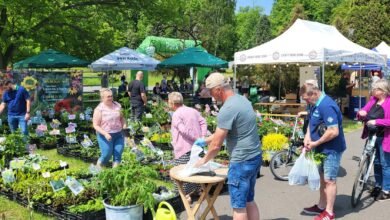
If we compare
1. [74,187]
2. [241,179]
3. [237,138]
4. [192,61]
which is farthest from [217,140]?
[192,61]

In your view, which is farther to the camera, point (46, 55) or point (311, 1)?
point (311, 1)

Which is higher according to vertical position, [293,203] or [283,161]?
[283,161]

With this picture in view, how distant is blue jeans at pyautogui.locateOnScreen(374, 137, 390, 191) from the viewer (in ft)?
19.0

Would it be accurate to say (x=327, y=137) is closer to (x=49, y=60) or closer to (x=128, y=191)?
(x=128, y=191)

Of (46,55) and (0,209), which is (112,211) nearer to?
(0,209)

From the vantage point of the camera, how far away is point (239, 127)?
12.2 feet

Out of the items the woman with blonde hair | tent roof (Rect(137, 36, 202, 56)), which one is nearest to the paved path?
the woman with blonde hair

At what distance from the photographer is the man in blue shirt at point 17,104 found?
878 centimetres

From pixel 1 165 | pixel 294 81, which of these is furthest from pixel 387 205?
pixel 294 81

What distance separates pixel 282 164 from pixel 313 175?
230 cm

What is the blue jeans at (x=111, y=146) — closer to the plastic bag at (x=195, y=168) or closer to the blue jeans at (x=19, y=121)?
the plastic bag at (x=195, y=168)

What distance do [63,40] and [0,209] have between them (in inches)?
607

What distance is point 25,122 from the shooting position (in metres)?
8.91

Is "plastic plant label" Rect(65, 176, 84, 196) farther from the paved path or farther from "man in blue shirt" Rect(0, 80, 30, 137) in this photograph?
"man in blue shirt" Rect(0, 80, 30, 137)
